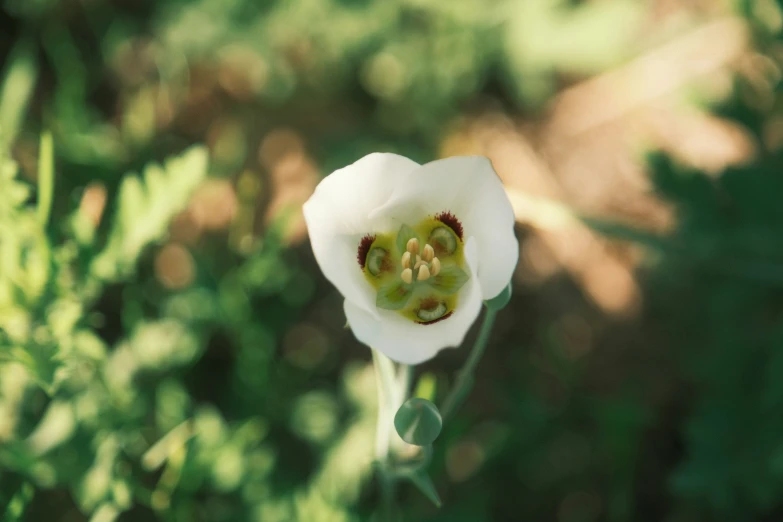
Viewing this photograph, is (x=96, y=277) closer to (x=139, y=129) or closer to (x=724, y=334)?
(x=139, y=129)

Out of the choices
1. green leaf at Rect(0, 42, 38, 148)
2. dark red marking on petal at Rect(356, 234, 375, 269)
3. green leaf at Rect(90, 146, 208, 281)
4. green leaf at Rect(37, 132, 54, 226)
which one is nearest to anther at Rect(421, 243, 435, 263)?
dark red marking on petal at Rect(356, 234, 375, 269)

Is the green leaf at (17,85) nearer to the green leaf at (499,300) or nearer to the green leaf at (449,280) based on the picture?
the green leaf at (449,280)

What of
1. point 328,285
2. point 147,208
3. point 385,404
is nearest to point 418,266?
point 385,404

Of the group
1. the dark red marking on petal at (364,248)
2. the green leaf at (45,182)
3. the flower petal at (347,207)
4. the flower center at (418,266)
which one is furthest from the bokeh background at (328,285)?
the flower petal at (347,207)

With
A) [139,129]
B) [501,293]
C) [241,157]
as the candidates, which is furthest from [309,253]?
[501,293]

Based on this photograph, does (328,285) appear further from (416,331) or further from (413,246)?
(416,331)

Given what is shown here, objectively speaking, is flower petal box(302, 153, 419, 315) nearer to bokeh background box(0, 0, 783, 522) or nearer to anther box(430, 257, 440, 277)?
anther box(430, 257, 440, 277)
